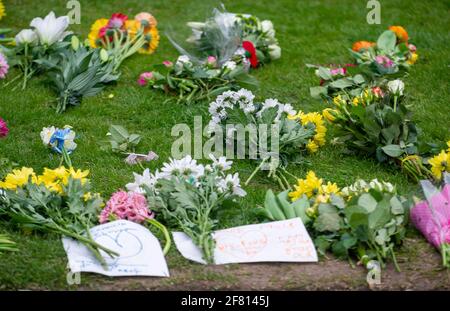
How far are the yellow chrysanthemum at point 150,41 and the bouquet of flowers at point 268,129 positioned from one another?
1.76 meters

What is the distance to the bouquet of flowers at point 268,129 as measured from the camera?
3604 millimetres

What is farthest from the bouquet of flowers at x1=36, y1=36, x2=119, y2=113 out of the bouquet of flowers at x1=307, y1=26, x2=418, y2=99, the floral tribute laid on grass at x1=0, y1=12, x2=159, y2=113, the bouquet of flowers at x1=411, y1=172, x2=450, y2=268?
the bouquet of flowers at x1=411, y1=172, x2=450, y2=268

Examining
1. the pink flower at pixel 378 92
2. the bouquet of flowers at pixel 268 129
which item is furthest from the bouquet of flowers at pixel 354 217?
the pink flower at pixel 378 92

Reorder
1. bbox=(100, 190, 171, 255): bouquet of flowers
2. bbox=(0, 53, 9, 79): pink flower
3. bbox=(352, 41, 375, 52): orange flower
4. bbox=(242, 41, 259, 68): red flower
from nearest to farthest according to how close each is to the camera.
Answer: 1. bbox=(100, 190, 171, 255): bouquet of flowers
2. bbox=(0, 53, 9, 79): pink flower
3. bbox=(242, 41, 259, 68): red flower
4. bbox=(352, 41, 375, 52): orange flower

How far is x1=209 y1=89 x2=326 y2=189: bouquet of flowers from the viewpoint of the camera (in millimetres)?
3604

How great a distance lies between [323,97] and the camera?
4.57m

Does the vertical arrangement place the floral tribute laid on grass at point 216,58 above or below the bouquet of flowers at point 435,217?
below

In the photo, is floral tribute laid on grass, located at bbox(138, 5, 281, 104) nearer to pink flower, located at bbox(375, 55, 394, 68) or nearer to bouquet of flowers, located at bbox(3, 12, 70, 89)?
bouquet of flowers, located at bbox(3, 12, 70, 89)

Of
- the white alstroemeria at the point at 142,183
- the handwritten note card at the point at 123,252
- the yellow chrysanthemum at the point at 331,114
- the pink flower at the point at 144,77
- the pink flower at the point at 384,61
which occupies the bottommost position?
the pink flower at the point at 144,77

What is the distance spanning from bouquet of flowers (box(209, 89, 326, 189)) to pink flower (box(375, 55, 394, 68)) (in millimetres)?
1107

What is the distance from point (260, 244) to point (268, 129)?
0.86 m

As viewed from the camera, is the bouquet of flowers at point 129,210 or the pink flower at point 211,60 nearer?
the bouquet of flowers at point 129,210

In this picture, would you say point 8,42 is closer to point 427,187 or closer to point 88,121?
point 88,121

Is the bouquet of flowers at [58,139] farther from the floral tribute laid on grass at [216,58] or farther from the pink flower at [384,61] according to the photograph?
the pink flower at [384,61]
